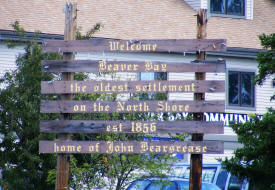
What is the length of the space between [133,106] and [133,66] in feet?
2.34

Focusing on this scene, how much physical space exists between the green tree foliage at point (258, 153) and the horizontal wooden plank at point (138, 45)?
6.25ft

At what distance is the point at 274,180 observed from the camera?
11367 mm

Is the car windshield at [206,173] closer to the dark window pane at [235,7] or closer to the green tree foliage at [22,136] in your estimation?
the green tree foliage at [22,136]

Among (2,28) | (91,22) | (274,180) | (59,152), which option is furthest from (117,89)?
(91,22)

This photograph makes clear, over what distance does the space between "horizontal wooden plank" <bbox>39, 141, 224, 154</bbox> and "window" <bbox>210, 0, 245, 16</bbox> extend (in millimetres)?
15553

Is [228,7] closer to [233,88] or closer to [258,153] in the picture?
[233,88]

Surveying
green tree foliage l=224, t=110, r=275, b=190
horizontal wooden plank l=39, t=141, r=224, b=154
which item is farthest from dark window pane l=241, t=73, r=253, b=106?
horizontal wooden plank l=39, t=141, r=224, b=154

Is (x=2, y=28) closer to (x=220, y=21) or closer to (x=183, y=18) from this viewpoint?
(x=183, y=18)

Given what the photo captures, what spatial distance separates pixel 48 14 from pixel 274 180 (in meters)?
13.0

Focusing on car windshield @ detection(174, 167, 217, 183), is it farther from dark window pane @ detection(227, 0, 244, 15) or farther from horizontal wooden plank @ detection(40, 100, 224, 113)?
dark window pane @ detection(227, 0, 244, 15)

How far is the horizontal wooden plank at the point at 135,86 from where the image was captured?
10.2 meters

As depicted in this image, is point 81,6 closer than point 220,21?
Yes

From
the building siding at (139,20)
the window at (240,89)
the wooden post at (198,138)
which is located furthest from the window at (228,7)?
the wooden post at (198,138)

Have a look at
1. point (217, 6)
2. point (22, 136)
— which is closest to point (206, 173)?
point (22, 136)
